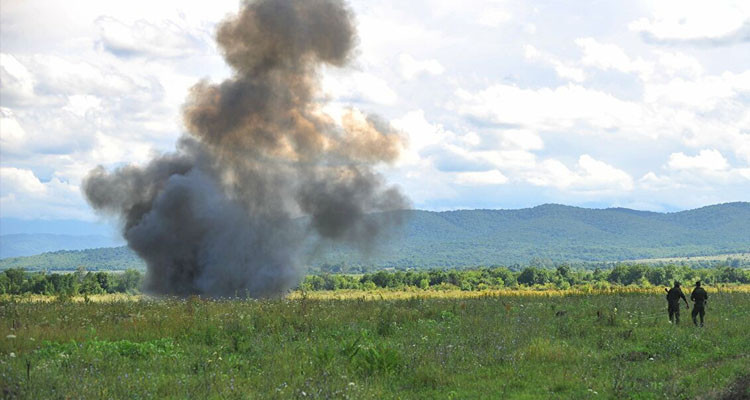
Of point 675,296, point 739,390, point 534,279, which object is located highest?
point 675,296

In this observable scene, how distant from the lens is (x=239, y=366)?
1417 cm

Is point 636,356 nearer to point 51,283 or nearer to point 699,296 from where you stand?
point 699,296

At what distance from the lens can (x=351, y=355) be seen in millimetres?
14508

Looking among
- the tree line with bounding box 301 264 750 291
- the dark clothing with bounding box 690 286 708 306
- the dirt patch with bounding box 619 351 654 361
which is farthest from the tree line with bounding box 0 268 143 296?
the dirt patch with bounding box 619 351 654 361

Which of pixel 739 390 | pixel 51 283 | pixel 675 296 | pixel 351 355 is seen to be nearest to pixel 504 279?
pixel 51 283

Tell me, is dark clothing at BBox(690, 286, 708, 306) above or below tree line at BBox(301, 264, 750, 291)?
above

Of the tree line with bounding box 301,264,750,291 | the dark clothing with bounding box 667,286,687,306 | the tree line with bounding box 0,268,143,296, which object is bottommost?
the tree line with bounding box 301,264,750,291

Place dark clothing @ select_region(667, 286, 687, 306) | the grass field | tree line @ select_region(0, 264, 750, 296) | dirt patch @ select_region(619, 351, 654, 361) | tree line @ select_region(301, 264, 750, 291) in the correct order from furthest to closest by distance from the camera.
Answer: tree line @ select_region(301, 264, 750, 291) < tree line @ select_region(0, 264, 750, 296) < dark clothing @ select_region(667, 286, 687, 306) < dirt patch @ select_region(619, 351, 654, 361) < the grass field

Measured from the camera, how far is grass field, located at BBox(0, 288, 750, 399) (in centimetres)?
1201

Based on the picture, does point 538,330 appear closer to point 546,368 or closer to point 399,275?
point 546,368

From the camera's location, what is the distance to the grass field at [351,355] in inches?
473

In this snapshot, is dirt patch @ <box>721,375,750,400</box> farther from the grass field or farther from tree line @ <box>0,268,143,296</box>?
tree line @ <box>0,268,143,296</box>

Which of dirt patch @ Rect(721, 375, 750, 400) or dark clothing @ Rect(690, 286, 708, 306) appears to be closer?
dirt patch @ Rect(721, 375, 750, 400)

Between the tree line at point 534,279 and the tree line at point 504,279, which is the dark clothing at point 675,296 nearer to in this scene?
the tree line at point 504,279
